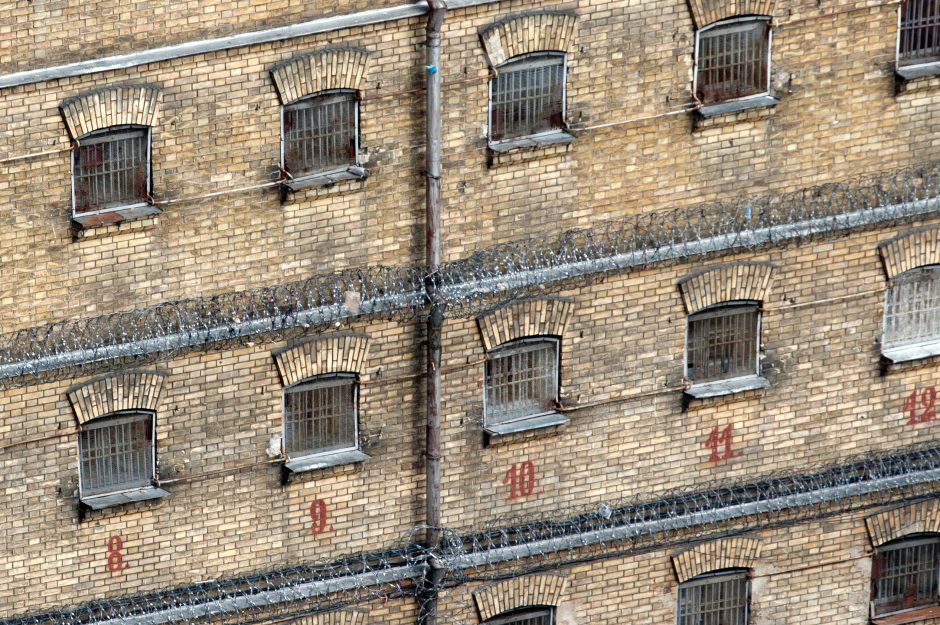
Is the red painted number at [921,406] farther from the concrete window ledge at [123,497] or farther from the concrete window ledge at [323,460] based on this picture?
the concrete window ledge at [123,497]

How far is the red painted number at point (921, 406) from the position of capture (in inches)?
1693

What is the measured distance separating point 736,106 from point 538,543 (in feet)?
20.5

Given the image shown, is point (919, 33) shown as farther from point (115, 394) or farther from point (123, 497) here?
point (123, 497)

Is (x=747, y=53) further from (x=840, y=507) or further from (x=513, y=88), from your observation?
(x=840, y=507)

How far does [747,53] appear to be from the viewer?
4028 cm

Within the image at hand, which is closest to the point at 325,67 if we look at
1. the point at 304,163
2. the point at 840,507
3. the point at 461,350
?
the point at 304,163

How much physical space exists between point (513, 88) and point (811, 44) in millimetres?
4039

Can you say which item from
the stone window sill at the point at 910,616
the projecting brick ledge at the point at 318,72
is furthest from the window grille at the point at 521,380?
the stone window sill at the point at 910,616

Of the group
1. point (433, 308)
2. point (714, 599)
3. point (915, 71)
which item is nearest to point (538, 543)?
point (714, 599)

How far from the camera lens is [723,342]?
41.7 metres

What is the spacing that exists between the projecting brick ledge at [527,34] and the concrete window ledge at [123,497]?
6.73 meters

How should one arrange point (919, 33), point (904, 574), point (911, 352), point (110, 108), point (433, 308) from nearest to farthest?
1. point (110, 108)
2. point (433, 308)
3. point (919, 33)
4. point (911, 352)
5. point (904, 574)

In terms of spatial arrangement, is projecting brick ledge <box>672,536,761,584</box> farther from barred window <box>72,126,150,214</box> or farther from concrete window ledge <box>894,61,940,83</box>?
barred window <box>72,126,150,214</box>

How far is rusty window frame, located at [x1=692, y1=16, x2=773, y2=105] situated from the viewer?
40031 millimetres
